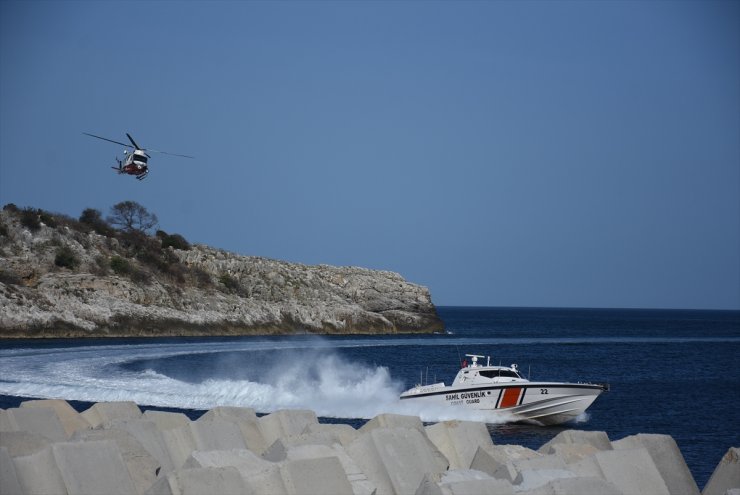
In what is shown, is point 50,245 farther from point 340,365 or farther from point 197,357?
point 340,365

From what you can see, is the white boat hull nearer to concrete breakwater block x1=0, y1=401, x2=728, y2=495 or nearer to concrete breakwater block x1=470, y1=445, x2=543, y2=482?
concrete breakwater block x1=0, y1=401, x2=728, y2=495

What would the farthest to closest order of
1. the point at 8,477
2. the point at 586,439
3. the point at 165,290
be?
the point at 165,290, the point at 586,439, the point at 8,477

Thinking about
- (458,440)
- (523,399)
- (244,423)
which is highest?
(458,440)

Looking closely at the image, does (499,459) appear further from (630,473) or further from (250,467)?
(250,467)

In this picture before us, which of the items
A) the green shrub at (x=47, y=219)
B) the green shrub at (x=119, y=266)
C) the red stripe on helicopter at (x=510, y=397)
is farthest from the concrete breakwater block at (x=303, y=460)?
the green shrub at (x=47, y=219)

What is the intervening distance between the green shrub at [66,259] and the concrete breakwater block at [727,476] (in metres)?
70.0

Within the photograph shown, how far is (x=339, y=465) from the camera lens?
41.6 feet

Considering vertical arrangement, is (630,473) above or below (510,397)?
above

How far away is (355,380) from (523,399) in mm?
12923

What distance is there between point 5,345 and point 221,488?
52644mm

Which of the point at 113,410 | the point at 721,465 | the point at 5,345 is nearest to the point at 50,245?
the point at 5,345

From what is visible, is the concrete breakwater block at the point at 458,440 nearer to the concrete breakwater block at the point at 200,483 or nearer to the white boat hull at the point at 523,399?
the concrete breakwater block at the point at 200,483

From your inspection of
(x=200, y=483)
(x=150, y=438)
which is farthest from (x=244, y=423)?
(x=200, y=483)

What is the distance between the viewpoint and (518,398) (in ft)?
110
